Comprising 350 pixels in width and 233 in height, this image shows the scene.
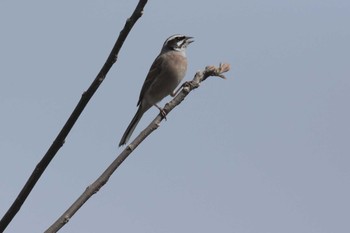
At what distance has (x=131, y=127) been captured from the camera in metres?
9.98

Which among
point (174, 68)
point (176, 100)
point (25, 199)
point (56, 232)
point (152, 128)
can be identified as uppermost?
point (174, 68)

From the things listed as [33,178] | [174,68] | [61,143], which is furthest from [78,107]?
[174,68]

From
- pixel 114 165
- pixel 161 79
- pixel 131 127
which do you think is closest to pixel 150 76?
pixel 161 79

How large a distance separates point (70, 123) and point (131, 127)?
7775mm

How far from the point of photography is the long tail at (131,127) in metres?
9.56

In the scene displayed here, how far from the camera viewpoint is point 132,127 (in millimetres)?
10023

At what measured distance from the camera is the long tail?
9.56 metres

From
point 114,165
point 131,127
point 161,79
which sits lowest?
point 114,165

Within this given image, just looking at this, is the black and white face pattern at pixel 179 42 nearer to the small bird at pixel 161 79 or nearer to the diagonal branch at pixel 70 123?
the small bird at pixel 161 79

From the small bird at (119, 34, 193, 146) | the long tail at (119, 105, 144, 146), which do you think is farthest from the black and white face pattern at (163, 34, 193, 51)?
the long tail at (119, 105, 144, 146)

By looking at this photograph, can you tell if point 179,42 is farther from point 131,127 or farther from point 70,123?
point 70,123

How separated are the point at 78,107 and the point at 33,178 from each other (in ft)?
1.11

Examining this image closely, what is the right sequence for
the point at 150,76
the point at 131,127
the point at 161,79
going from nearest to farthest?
the point at 131,127
the point at 161,79
the point at 150,76

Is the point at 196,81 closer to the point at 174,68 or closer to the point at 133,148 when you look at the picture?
the point at 133,148
